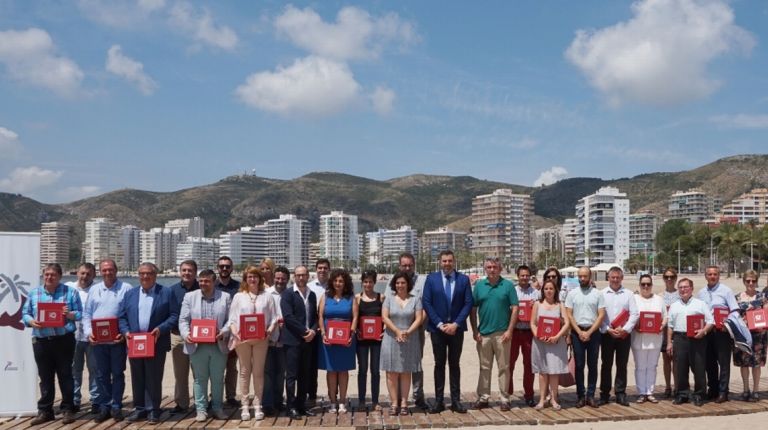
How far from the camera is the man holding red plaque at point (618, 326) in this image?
9.38 m

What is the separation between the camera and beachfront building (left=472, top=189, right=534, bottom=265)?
17562 cm

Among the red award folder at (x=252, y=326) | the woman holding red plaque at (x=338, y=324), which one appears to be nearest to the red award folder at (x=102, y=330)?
the red award folder at (x=252, y=326)

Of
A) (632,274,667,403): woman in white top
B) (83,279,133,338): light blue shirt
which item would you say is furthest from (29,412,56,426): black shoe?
(632,274,667,403): woman in white top

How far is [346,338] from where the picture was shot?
871cm

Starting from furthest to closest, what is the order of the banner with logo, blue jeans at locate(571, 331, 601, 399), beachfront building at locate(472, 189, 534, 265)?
beachfront building at locate(472, 189, 534, 265)
blue jeans at locate(571, 331, 601, 399)
the banner with logo

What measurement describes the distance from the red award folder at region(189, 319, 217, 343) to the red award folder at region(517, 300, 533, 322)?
13.6 ft

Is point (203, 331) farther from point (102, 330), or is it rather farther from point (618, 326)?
point (618, 326)

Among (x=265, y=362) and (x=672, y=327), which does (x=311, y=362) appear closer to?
(x=265, y=362)

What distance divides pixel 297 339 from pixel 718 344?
5937mm

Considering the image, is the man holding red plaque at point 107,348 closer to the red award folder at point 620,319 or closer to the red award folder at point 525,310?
the red award folder at point 525,310

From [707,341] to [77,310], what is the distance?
28.2ft

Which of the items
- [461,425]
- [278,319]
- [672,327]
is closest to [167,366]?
[278,319]

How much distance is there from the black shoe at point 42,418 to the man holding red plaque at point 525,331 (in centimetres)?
604

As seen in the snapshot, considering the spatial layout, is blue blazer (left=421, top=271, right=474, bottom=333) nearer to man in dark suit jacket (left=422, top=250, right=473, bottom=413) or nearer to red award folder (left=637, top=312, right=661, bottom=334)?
man in dark suit jacket (left=422, top=250, right=473, bottom=413)
